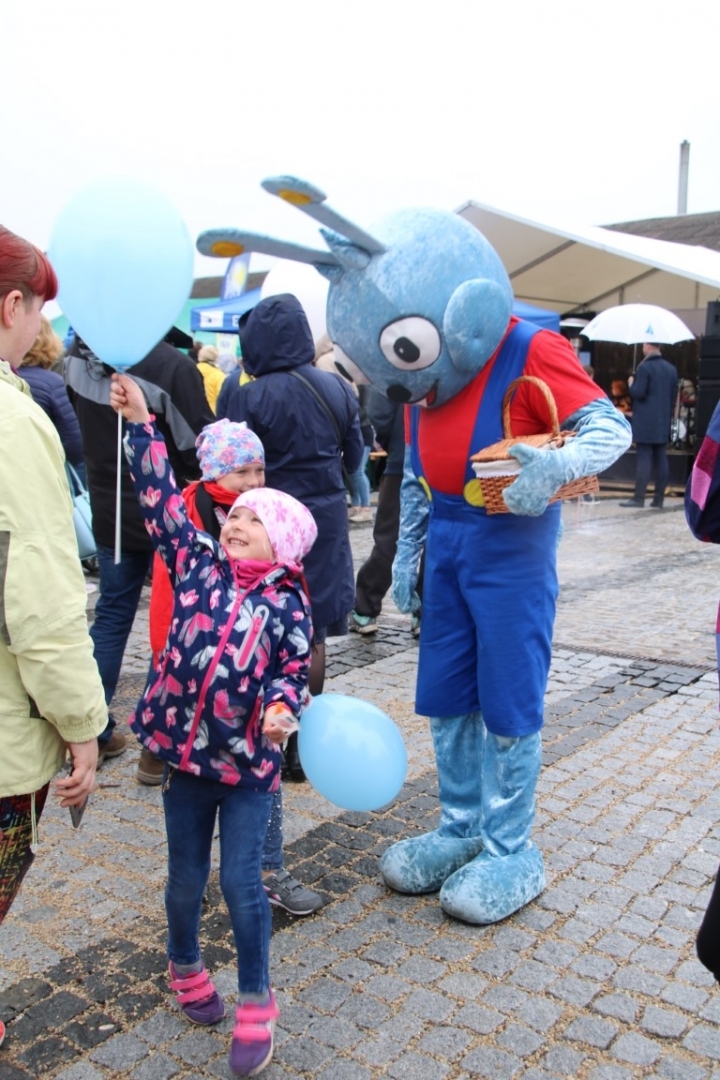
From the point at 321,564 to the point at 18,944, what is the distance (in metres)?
1.82

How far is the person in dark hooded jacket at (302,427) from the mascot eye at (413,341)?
117 cm

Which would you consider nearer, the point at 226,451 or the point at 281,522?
the point at 281,522

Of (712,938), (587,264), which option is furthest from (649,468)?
(712,938)

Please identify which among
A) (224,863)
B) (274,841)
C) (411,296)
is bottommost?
(274,841)

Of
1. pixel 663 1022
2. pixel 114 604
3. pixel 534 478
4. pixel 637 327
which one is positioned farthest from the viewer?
pixel 637 327

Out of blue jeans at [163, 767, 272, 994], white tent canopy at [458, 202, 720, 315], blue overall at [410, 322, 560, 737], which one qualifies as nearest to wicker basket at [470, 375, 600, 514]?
blue overall at [410, 322, 560, 737]

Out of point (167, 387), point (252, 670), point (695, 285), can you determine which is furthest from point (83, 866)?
point (695, 285)

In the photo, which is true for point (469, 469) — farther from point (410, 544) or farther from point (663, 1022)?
point (663, 1022)

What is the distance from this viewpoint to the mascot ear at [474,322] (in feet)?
9.39

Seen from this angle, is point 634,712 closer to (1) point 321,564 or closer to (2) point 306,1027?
(1) point 321,564

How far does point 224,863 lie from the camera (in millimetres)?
2395

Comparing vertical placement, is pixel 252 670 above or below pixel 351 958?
above

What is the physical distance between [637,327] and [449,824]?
11462 mm

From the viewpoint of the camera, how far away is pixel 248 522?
251cm
